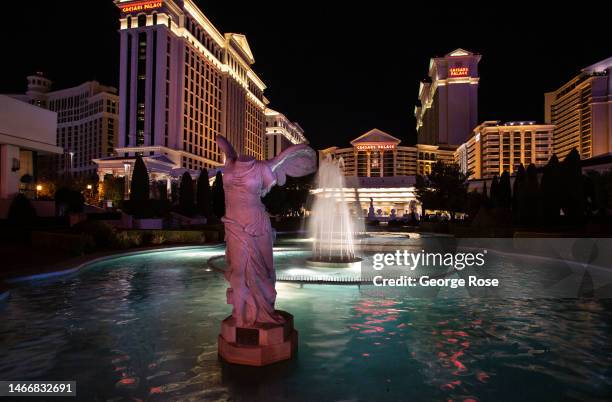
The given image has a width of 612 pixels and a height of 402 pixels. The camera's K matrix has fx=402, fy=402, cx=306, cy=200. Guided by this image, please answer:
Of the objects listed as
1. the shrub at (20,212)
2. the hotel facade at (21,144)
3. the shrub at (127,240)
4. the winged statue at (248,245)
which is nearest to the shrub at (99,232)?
the shrub at (127,240)

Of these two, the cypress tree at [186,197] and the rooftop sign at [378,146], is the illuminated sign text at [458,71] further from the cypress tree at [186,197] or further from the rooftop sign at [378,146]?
the cypress tree at [186,197]

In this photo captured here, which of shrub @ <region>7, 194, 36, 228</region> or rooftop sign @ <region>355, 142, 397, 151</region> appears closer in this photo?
shrub @ <region>7, 194, 36, 228</region>

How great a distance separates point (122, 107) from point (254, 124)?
5536cm

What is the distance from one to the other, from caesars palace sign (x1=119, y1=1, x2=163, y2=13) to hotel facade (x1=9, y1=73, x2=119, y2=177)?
4776 cm

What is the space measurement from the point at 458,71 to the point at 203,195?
5330 inches

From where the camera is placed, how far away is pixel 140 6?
8919 cm

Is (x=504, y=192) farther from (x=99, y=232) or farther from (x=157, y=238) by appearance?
(x=99, y=232)

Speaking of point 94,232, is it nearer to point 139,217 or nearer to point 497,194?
point 139,217

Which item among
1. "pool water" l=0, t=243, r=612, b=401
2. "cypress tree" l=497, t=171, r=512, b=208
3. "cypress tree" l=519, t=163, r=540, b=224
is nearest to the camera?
"pool water" l=0, t=243, r=612, b=401

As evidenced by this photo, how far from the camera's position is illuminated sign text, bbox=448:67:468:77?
14912cm

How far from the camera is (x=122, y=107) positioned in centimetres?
8975

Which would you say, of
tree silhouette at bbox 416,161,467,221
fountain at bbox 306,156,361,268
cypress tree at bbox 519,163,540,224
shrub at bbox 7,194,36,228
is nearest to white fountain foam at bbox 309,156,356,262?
fountain at bbox 306,156,361,268

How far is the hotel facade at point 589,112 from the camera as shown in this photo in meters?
113

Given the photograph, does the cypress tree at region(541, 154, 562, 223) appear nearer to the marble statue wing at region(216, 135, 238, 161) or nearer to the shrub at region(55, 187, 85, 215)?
the marble statue wing at region(216, 135, 238, 161)
